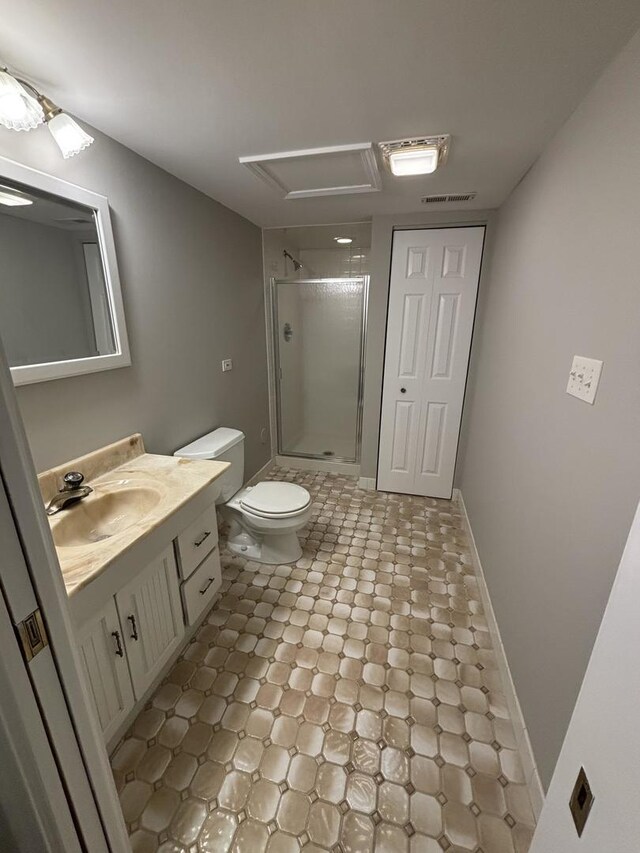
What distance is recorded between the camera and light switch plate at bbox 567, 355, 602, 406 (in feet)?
3.21

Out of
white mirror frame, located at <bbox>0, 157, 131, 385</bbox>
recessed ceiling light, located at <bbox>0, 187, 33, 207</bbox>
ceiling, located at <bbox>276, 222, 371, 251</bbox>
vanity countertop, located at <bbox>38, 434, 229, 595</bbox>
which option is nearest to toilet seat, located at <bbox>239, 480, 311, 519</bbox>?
vanity countertop, located at <bbox>38, 434, 229, 595</bbox>

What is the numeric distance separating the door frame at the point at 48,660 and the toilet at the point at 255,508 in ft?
4.43

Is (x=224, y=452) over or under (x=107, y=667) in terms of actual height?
over

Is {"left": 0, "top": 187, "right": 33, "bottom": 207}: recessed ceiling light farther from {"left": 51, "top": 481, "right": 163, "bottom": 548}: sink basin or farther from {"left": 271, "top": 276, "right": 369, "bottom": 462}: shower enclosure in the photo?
{"left": 271, "top": 276, "right": 369, "bottom": 462}: shower enclosure

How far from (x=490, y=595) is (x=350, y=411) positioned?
2020 mm

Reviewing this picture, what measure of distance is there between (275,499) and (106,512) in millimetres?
917

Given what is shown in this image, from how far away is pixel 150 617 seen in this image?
4.33 feet

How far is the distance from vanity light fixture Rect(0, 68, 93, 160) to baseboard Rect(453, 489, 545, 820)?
8.36 feet

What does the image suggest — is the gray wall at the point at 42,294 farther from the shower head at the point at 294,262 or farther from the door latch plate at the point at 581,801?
the shower head at the point at 294,262

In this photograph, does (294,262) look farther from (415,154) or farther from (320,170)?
(415,154)

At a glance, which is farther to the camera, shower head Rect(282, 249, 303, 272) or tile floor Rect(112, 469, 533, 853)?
shower head Rect(282, 249, 303, 272)

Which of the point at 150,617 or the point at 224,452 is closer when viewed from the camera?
the point at 150,617

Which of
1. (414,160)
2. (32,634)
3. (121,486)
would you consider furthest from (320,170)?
(32,634)

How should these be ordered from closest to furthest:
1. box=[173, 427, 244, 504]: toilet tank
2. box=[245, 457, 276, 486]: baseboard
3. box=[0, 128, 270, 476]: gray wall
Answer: box=[0, 128, 270, 476]: gray wall, box=[173, 427, 244, 504]: toilet tank, box=[245, 457, 276, 486]: baseboard
